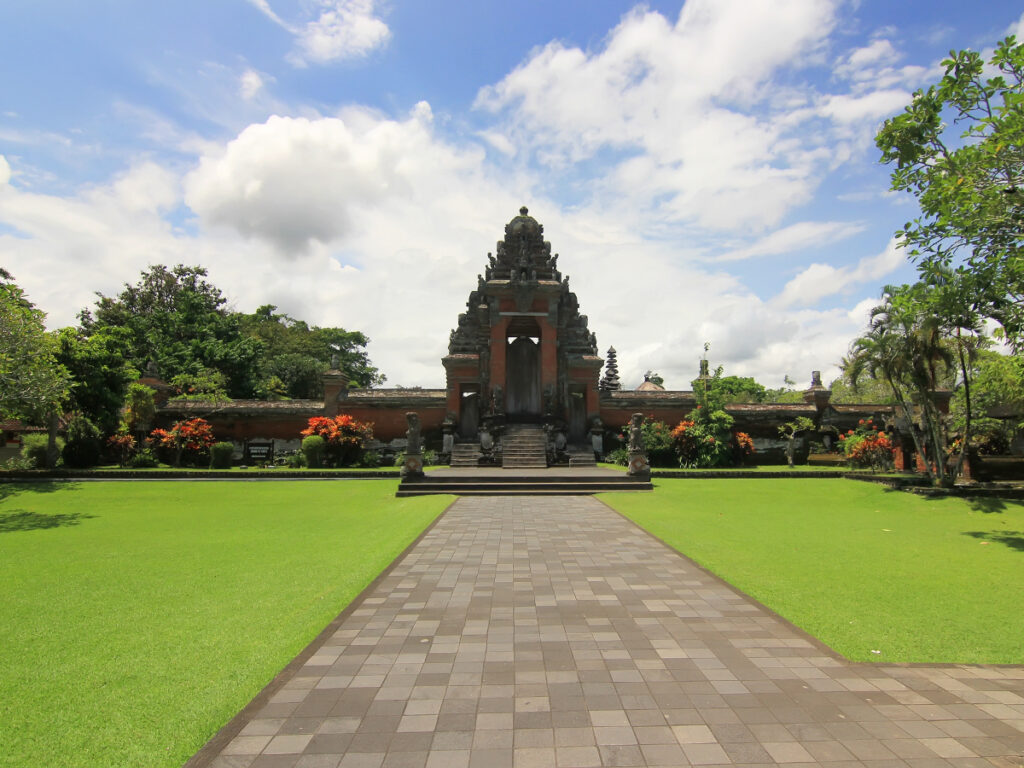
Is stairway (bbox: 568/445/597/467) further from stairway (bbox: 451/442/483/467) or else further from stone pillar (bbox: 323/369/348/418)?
stone pillar (bbox: 323/369/348/418)

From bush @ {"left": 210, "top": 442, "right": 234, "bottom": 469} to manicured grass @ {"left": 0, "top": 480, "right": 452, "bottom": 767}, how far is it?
25.8 ft

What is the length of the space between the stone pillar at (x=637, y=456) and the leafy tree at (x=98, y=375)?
1672 cm

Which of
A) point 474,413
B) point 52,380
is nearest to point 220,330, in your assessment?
point 474,413

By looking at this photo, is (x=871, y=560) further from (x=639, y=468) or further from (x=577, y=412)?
(x=577, y=412)

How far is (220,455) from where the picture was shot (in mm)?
18859

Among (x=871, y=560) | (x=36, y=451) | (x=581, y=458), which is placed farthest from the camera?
(x=581, y=458)

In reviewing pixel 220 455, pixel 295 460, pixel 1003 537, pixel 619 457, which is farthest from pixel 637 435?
pixel 220 455

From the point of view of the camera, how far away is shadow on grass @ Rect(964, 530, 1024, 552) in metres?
8.00

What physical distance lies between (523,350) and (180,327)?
21614 mm

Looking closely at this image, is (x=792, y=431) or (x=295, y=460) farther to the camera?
(x=792, y=431)

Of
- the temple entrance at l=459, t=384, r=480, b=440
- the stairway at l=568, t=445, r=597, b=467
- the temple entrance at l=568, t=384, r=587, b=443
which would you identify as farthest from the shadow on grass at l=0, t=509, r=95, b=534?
the temple entrance at l=568, t=384, r=587, b=443

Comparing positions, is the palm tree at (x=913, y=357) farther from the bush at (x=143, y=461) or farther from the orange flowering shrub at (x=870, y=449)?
the bush at (x=143, y=461)

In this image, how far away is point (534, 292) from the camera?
21.0m

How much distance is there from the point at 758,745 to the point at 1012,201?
8.86 metres
